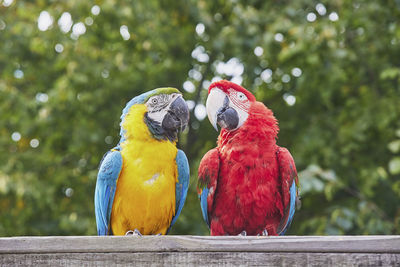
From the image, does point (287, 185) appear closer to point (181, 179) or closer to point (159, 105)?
point (181, 179)

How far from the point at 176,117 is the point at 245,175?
0.52 metres

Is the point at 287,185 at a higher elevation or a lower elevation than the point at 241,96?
lower

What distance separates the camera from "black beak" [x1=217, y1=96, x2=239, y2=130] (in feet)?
8.95

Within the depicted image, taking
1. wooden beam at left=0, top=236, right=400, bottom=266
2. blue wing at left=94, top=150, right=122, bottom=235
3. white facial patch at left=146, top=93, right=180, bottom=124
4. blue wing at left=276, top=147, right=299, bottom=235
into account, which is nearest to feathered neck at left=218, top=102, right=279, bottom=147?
blue wing at left=276, top=147, right=299, bottom=235

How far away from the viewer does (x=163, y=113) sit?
2727 mm

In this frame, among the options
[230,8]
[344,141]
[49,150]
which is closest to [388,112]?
[344,141]

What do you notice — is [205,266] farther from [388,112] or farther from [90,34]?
[90,34]

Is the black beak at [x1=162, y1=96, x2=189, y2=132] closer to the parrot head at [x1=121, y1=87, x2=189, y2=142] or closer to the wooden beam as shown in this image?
the parrot head at [x1=121, y1=87, x2=189, y2=142]

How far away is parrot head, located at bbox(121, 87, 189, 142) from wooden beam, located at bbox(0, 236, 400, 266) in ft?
3.90

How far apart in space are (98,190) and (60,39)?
394cm

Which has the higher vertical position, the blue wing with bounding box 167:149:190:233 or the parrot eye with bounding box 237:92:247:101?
the parrot eye with bounding box 237:92:247:101

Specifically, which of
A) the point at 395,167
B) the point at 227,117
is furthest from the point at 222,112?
the point at 395,167

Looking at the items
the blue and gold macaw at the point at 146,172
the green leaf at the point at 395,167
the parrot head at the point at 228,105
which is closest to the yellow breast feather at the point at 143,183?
the blue and gold macaw at the point at 146,172

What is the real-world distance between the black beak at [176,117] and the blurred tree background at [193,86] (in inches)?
101
